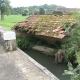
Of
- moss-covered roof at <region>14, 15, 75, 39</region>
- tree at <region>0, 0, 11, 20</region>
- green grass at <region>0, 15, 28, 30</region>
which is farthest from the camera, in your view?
tree at <region>0, 0, 11, 20</region>

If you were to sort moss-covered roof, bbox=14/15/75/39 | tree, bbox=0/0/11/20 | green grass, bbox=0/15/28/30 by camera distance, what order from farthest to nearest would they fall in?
tree, bbox=0/0/11/20 < green grass, bbox=0/15/28/30 < moss-covered roof, bbox=14/15/75/39

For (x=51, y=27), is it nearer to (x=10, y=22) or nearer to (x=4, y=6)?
(x=10, y=22)

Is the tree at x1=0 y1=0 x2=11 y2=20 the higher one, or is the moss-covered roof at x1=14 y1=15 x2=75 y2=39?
the tree at x1=0 y1=0 x2=11 y2=20

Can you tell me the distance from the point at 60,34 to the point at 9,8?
1223 inches

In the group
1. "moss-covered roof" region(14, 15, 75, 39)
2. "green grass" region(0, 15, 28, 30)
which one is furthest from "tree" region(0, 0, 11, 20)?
"moss-covered roof" region(14, 15, 75, 39)

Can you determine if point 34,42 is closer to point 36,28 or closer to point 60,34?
point 36,28

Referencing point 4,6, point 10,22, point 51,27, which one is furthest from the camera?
point 4,6

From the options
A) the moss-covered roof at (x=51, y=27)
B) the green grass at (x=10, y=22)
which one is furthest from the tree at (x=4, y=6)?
the moss-covered roof at (x=51, y=27)

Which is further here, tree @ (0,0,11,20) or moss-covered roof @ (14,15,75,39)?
tree @ (0,0,11,20)

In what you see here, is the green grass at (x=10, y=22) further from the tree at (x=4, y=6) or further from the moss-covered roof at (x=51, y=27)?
the moss-covered roof at (x=51, y=27)

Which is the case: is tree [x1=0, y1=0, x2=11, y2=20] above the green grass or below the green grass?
above

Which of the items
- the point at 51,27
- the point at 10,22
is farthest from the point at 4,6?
the point at 51,27

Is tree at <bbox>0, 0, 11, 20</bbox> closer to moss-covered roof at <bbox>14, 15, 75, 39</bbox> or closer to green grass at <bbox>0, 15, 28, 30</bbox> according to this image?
green grass at <bbox>0, 15, 28, 30</bbox>

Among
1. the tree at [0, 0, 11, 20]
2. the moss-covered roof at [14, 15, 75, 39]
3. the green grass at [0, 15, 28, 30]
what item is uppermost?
the tree at [0, 0, 11, 20]
